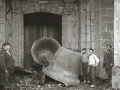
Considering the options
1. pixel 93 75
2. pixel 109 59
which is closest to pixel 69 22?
pixel 109 59

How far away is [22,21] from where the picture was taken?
37.2 ft

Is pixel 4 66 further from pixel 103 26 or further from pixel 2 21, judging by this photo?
pixel 103 26

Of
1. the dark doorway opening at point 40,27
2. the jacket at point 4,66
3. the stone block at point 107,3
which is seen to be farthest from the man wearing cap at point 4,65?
the stone block at point 107,3

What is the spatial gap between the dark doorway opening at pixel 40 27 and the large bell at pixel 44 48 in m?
1.26

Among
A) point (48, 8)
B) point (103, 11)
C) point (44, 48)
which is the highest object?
point (48, 8)

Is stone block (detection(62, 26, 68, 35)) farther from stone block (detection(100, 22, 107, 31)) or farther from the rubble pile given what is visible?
the rubble pile

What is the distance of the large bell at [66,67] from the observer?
8414 millimetres

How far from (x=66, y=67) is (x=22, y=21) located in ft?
12.9

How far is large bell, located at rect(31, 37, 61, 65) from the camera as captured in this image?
10578 millimetres

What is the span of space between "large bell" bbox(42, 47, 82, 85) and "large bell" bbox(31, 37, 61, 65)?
6.49ft

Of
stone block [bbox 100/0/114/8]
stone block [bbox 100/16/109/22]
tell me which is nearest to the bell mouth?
stone block [bbox 100/16/109/22]

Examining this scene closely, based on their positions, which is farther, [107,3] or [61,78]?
[107,3]

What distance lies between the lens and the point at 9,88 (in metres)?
8.23

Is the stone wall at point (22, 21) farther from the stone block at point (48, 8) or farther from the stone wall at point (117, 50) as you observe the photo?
the stone wall at point (117, 50)
